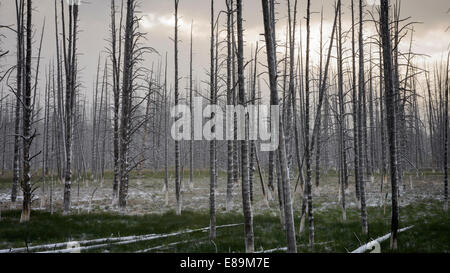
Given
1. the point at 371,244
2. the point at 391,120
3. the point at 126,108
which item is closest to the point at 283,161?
the point at 371,244

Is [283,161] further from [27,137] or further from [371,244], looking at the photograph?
[27,137]

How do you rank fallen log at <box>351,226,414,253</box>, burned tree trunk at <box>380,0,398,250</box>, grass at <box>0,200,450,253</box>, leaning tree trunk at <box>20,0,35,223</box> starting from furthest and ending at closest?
leaning tree trunk at <box>20,0,35,223</box>, grass at <box>0,200,450,253</box>, burned tree trunk at <box>380,0,398,250</box>, fallen log at <box>351,226,414,253</box>

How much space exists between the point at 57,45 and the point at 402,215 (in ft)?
58.6

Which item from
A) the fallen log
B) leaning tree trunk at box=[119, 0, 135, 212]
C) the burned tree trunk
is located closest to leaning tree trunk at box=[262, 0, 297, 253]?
the fallen log

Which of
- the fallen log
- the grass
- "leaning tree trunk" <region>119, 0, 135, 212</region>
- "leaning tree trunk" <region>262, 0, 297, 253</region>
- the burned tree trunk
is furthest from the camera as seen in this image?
"leaning tree trunk" <region>119, 0, 135, 212</region>

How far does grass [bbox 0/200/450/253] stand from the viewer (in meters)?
7.59

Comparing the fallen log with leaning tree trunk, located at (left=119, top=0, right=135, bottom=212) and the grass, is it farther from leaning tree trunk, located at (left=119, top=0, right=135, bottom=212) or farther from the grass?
leaning tree trunk, located at (left=119, top=0, right=135, bottom=212)

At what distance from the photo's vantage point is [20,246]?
7375 millimetres

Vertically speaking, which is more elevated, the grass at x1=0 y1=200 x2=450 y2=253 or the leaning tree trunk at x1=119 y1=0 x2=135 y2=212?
the leaning tree trunk at x1=119 y1=0 x2=135 y2=212

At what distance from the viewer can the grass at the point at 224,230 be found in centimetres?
759

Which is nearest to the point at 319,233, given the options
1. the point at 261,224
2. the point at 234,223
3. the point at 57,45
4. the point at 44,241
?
the point at 261,224

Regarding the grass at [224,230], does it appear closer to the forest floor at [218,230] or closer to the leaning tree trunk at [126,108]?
the forest floor at [218,230]
